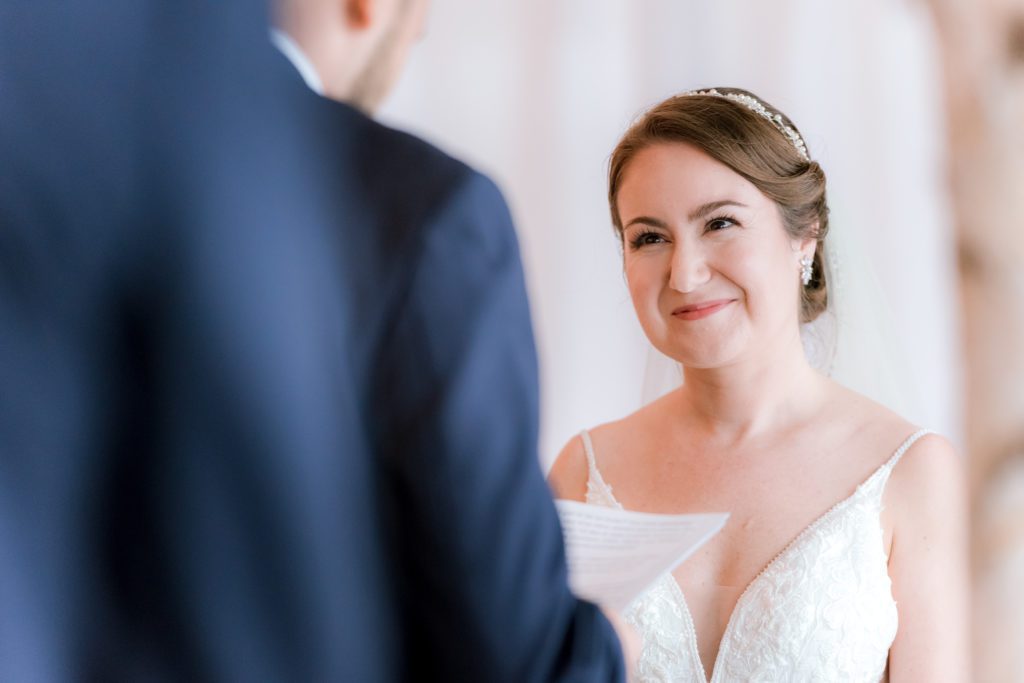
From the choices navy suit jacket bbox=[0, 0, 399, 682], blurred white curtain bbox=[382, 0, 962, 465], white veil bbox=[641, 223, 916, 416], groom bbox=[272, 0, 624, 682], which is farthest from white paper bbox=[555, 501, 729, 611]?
blurred white curtain bbox=[382, 0, 962, 465]

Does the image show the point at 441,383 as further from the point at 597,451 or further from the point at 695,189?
the point at 597,451

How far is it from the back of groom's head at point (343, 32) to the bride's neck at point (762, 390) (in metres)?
1.42

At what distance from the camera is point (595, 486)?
7.35ft

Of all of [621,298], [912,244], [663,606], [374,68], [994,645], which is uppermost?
[912,244]

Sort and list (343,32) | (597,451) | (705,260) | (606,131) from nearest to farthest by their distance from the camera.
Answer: (343,32), (705,260), (597,451), (606,131)

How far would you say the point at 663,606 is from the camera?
2043 millimetres

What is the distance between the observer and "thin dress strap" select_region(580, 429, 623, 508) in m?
2.21

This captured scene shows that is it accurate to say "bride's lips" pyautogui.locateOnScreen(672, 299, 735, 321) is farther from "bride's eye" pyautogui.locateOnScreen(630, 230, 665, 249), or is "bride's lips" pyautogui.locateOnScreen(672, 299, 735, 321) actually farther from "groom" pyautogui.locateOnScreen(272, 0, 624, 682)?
"groom" pyautogui.locateOnScreen(272, 0, 624, 682)

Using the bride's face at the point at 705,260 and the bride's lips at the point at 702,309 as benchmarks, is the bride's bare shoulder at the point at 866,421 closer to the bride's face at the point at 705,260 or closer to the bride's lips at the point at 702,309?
the bride's face at the point at 705,260

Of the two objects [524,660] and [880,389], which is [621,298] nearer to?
[880,389]

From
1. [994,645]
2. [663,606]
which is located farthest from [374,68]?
[663,606]

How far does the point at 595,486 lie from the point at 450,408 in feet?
5.06

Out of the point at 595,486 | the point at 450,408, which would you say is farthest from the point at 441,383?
the point at 595,486

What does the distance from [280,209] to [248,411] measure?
126mm
